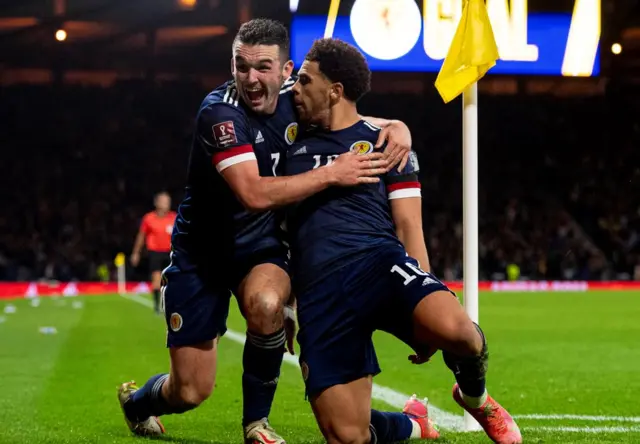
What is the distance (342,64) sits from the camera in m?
4.38

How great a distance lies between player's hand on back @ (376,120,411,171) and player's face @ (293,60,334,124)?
273 millimetres

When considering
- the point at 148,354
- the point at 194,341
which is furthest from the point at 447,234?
the point at 194,341

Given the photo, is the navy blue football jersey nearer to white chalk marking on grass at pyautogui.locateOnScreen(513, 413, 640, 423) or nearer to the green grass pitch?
the green grass pitch

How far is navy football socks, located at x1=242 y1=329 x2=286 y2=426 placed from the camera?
472 cm

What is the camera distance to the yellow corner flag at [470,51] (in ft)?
16.9

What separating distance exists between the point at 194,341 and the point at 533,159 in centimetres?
2894

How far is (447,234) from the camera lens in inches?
1185

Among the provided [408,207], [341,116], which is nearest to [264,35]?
[341,116]

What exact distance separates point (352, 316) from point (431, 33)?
16.1 m

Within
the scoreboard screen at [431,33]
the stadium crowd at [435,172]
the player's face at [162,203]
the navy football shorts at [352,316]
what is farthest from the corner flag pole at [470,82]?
the stadium crowd at [435,172]

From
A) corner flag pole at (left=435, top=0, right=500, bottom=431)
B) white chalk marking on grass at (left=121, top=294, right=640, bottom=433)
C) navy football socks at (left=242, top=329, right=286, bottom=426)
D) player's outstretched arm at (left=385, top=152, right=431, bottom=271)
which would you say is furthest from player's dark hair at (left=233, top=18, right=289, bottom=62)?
white chalk marking on grass at (left=121, top=294, right=640, bottom=433)

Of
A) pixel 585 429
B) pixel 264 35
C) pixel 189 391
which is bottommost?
pixel 585 429

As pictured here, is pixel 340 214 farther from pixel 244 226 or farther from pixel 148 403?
pixel 148 403

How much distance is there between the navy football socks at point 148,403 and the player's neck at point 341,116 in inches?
66.3
